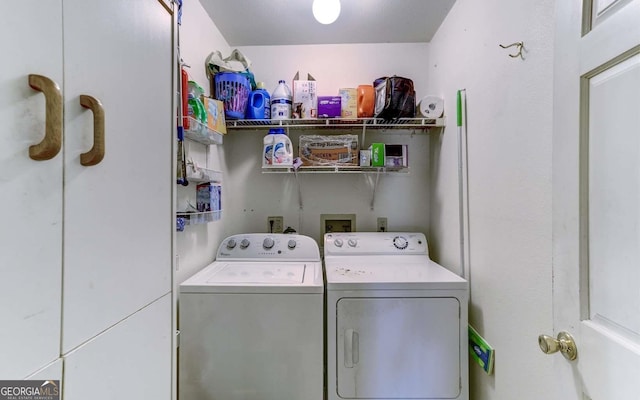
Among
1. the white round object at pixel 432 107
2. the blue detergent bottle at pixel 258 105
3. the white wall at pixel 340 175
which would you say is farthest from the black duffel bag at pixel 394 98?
the blue detergent bottle at pixel 258 105

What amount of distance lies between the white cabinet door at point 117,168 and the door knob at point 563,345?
3.62 ft

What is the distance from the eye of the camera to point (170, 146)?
905mm

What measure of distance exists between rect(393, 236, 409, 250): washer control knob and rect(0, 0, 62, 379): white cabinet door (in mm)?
1750

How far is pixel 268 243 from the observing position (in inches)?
73.0

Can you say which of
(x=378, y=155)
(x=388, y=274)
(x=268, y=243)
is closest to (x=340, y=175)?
(x=378, y=155)

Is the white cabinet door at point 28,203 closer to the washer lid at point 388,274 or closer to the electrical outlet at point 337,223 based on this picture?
the washer lid at point 388,274

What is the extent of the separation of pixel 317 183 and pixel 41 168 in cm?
169

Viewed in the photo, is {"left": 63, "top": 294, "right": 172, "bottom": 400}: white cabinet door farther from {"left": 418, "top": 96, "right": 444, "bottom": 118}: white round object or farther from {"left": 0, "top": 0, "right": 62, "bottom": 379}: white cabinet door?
{"left": 418, "top": 96, "right": 444, "bottom": 118}: white round object

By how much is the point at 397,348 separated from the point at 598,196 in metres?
1.06

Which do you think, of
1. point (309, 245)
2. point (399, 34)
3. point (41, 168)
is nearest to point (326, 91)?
point (399, 34)

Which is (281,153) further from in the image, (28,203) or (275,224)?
(28,203)

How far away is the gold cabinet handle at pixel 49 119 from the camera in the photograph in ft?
1.55

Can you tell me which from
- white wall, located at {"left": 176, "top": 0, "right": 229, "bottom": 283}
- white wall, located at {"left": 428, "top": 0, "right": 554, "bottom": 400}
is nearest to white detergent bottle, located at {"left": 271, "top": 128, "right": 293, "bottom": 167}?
white wall, located at {"left": 176, "top": 0, "right": 229, "bottom": 283}

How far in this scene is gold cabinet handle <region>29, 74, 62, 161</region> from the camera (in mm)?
472
